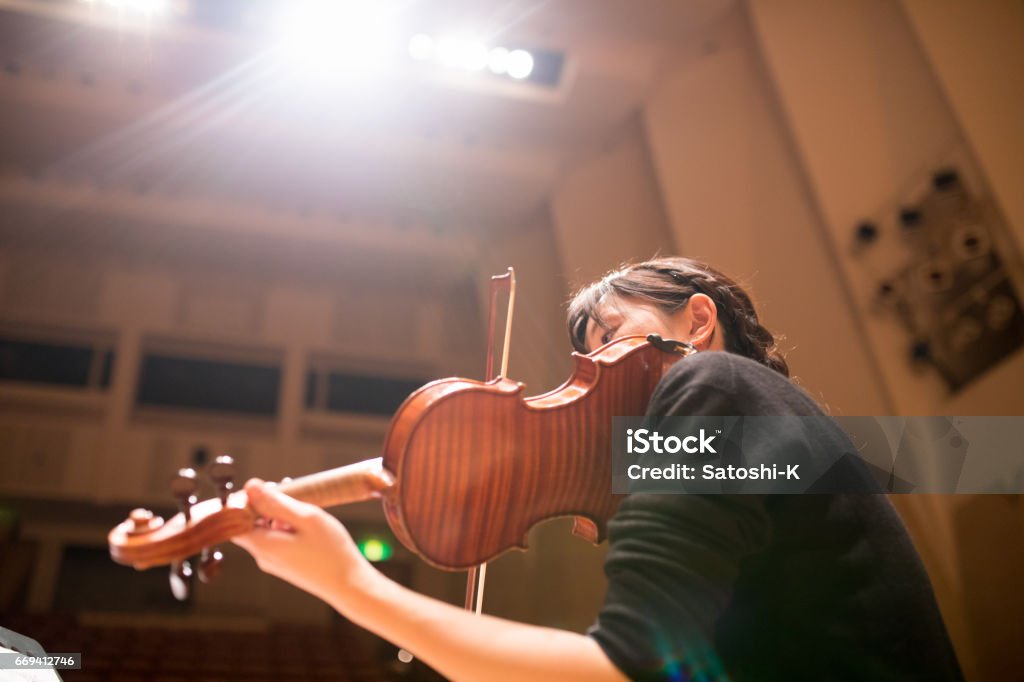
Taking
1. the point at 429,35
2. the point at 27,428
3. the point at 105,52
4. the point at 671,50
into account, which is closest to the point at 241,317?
the point at 27,428

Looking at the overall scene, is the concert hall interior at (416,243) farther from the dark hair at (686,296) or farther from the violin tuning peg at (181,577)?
the dark hair at (686,296)

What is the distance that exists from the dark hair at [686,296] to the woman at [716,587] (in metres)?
0.31

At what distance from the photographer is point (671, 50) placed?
5.40 m

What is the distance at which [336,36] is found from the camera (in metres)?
5.36

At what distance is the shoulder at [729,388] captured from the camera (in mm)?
851

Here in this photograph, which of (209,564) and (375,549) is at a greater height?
(375,549)

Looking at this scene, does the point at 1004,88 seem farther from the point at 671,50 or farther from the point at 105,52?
the point at 105,52

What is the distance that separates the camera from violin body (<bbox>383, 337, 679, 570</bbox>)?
889mm

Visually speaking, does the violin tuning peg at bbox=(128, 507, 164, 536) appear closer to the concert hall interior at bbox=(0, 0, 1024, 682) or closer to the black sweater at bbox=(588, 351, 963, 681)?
the concert hall interior at bbox=(0, 0, 1024, 682)

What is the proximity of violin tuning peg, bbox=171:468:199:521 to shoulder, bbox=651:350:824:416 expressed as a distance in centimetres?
50

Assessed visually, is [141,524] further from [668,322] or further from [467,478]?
[668,322]

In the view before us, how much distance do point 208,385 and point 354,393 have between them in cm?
144

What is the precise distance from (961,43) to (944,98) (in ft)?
0.84

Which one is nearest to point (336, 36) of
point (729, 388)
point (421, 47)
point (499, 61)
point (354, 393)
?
point (421, 47)
